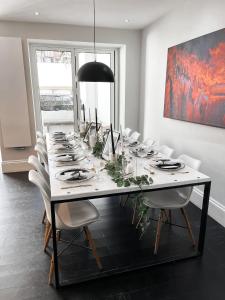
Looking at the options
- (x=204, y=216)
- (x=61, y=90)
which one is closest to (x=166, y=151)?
(x=204, y=216)

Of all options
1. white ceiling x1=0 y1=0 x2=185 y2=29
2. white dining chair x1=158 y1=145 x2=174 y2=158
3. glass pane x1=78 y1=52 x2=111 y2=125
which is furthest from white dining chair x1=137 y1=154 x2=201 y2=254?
glass pane x1=78 y1=52 x2=111 y2=125

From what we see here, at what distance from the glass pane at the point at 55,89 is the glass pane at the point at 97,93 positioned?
0.30 meters

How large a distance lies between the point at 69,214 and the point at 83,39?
140 inches

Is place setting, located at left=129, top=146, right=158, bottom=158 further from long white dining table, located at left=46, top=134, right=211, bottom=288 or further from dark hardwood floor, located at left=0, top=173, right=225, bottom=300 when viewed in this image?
dark hardwood floor, located at left=0, top=173, right=225, bottom=300

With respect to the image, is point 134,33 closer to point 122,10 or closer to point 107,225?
point 122,10

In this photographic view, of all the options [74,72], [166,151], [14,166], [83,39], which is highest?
[83,39]

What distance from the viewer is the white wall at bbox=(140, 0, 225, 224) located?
2.82m

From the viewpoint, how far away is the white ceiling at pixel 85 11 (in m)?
3.29

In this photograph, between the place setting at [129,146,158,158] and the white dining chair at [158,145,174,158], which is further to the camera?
the white dining chair at [158,145,174,158]

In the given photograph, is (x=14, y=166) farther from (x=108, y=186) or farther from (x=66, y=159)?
(x=108, y=186)

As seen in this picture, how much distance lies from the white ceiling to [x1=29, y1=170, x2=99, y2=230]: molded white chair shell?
2628 millimetres

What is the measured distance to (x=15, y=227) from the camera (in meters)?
2.74

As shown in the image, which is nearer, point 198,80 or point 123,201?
point 198,80

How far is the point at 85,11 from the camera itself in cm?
364
